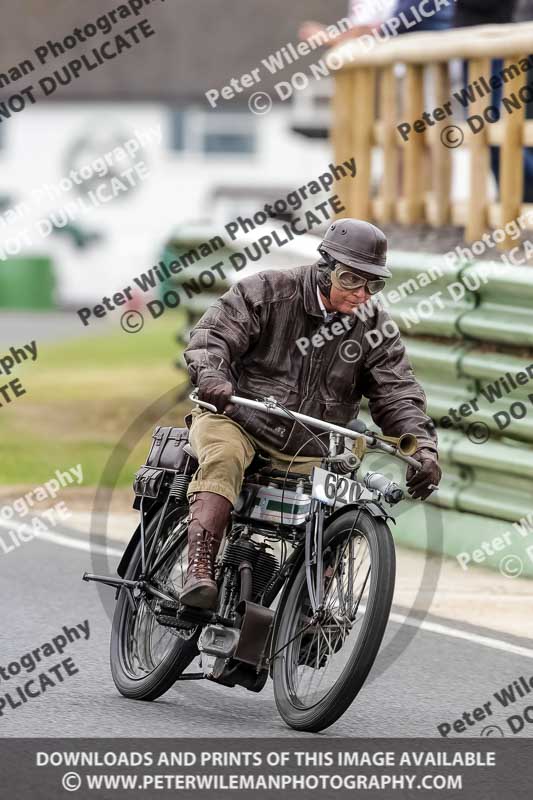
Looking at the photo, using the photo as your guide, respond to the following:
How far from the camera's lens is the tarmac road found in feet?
20.7

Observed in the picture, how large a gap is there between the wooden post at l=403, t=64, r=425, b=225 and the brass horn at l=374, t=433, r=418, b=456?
619cm

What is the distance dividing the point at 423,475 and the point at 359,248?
830 mm

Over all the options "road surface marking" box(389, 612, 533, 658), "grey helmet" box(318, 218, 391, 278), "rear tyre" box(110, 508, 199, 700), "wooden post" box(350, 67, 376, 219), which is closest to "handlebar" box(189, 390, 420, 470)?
"grey helmet" box(318, 218, 391, 278)

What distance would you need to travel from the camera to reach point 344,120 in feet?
43.3

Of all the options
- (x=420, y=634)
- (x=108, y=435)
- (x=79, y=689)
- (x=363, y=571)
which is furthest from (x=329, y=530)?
(x=108, y=435)

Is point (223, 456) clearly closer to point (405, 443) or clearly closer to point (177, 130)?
point (405, 443)

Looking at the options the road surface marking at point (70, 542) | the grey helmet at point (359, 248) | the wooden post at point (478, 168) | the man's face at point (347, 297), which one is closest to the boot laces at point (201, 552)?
the man's face at point (347, 297)

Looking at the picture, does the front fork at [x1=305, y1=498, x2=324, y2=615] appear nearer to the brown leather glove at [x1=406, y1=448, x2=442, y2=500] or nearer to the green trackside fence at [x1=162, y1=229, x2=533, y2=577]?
the brown leather glove at [x1=406, y1=448, x2=442, y2=500]

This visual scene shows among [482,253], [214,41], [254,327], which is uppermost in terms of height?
[254,327]

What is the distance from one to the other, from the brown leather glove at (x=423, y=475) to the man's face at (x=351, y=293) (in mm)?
576

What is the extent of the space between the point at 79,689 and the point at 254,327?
5.11 feet
